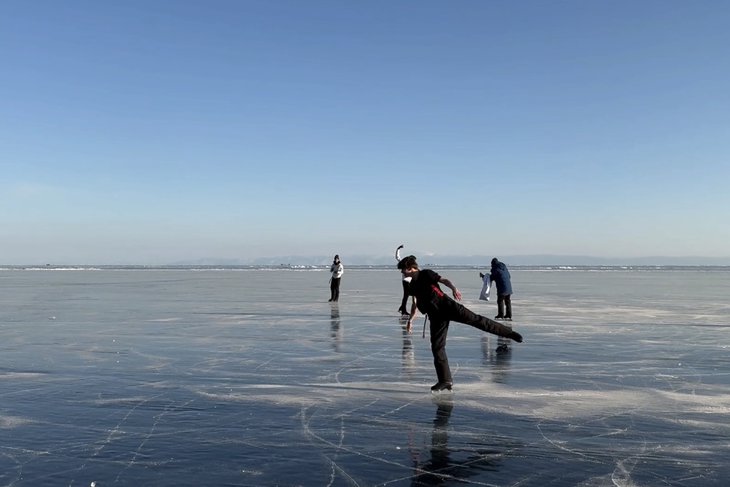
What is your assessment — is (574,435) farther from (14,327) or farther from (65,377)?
(14,327)

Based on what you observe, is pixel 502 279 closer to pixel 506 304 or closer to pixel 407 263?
pixel 506 304

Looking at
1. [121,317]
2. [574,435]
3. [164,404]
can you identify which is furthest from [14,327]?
[574,435]

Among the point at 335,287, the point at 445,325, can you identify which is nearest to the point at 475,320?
the point at 445,325

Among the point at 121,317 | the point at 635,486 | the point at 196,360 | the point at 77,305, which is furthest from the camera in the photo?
the point at 77,305

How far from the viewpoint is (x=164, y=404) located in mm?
7680

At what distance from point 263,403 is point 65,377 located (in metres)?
3.50

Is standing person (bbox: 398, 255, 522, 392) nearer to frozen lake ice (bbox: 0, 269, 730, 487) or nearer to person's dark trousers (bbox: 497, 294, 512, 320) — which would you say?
frozen lake ice (bbox: 0, 269, 730, 487)

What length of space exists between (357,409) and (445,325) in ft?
5.91

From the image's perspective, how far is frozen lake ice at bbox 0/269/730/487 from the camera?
534cm

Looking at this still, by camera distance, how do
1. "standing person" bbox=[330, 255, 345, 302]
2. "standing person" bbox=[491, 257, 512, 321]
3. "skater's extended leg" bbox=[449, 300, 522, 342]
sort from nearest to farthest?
"skater's extended leg" bbox=[449, 300, 522, 342], "standing person" bbox=[491, 257, 512, 321], "standing person" bbox=[330, 255, 345, 302]

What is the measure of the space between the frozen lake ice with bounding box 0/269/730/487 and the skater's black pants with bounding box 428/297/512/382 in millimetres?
448

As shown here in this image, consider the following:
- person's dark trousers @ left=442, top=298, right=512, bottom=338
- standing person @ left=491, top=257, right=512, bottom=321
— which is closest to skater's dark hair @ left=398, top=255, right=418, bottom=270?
person's dark trousers @ left=442, top=298, right=512, bottom=338

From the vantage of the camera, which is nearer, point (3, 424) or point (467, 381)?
point (3, 424)

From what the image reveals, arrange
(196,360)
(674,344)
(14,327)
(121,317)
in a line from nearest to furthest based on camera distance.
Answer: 1. (196,360)
2. (674,344)
3. (14,327)
4. (121,317)
